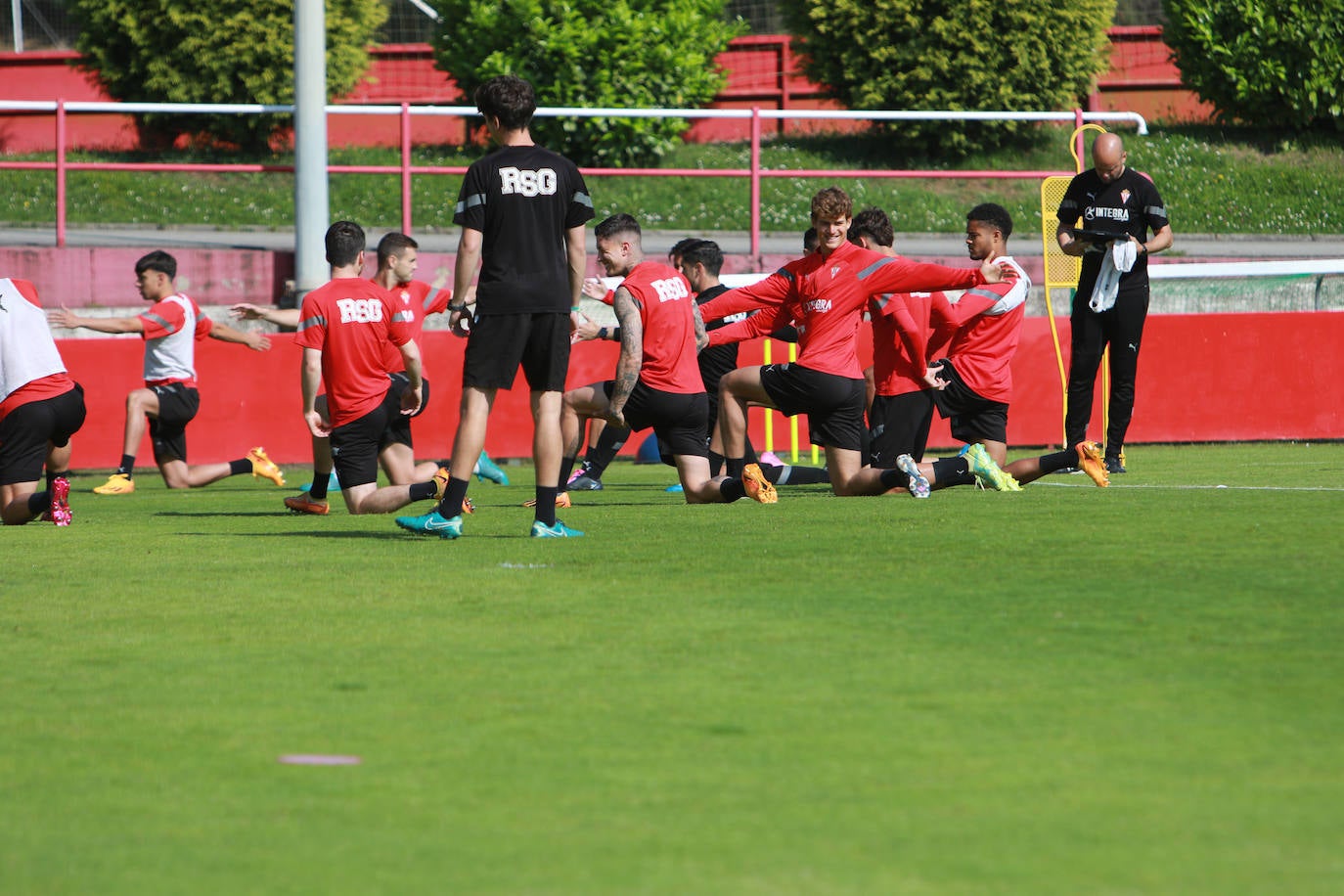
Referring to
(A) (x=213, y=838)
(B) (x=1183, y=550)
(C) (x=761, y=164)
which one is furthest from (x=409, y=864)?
(C) (x=761, y=164)

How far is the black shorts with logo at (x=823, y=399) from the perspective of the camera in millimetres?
9305

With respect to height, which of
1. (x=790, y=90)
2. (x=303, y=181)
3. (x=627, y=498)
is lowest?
(x=627, y=498)

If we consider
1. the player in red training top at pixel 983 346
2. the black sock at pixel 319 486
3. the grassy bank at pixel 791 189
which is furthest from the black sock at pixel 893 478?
the grassy bank at pixel 791 189

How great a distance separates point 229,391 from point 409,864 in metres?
11.6

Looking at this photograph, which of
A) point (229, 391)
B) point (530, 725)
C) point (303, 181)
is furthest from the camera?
point (303, 181)

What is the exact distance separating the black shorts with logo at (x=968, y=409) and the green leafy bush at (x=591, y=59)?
13.9m

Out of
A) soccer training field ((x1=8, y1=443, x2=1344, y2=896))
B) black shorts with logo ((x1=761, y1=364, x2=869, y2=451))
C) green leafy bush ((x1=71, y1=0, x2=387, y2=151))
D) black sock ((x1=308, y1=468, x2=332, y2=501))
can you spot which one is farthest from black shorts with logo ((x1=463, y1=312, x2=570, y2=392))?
green leafy bush ((x1=71, y1=0, x2=387, y2=151))

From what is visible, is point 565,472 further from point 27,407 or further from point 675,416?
point 27,407

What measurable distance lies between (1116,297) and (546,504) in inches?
199

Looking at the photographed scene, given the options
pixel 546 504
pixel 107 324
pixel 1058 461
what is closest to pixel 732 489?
pixel 546 504

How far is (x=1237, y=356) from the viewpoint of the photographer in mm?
15055

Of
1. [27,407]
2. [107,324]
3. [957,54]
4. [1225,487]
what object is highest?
[957,54]

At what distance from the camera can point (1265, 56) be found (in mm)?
26906

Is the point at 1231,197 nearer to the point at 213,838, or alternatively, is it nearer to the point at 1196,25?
the point at 1196,25
